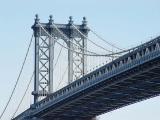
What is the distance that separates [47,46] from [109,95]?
2169 cm

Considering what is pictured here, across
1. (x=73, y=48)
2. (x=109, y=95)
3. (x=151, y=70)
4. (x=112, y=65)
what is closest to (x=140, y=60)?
(x=151, y=70)

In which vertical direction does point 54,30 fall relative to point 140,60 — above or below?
above

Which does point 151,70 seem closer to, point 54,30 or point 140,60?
point 140,60

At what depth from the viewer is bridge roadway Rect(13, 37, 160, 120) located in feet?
275

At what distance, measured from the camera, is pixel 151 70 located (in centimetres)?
8412

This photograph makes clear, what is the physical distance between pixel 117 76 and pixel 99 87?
17.4 feet

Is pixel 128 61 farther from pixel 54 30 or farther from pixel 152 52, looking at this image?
pixel 54 30

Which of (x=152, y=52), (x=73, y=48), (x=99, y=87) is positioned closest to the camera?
(x=152, y=52)

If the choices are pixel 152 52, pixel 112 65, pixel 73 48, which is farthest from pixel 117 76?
pixel 73 48

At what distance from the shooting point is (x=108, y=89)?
3711 inches

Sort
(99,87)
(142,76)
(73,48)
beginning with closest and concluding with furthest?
(142,76), (99,87), (73,48)

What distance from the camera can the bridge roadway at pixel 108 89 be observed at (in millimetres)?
83875

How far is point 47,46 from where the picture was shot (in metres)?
118

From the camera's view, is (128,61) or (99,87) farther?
(99,87)
